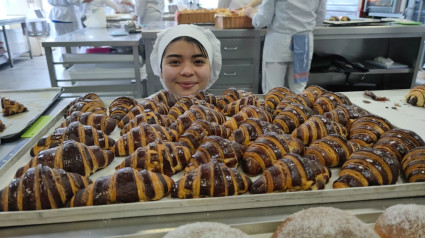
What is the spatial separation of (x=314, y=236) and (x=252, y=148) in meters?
0.53

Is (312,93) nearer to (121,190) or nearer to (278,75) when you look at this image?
(121,190)

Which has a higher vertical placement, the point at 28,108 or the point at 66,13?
the point at 66,13

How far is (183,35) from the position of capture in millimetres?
1841

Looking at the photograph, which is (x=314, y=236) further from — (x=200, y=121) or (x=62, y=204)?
(x=200, y=121)

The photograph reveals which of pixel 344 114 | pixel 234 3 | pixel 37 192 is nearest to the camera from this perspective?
pixel 37 192

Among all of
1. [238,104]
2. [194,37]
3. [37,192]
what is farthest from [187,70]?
[37,192]

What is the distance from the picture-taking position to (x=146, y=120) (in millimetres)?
1391

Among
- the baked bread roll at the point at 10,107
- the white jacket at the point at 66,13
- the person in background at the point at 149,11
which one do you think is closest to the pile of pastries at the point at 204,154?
the baked bread roll at the point at 10,107

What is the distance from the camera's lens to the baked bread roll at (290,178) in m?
0.96

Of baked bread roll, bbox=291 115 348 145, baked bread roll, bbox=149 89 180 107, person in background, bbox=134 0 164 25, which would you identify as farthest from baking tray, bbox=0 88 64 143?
person in background, bbox=134 0 164 25

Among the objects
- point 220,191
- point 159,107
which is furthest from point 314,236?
point 159,107

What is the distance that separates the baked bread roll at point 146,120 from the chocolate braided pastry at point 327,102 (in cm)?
79

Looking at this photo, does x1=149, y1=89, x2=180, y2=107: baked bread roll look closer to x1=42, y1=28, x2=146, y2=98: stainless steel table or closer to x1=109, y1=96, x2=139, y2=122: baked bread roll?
x1=109, y1=96, x2=139, y2=122: baked bread roll

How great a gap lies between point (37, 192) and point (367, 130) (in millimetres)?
1234
